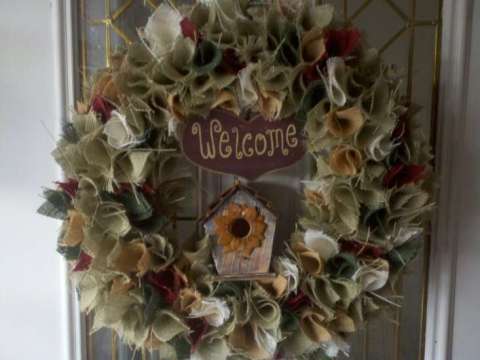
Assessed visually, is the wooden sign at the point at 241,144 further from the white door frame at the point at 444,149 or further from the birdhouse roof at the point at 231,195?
the white door frame at the point at 444,149

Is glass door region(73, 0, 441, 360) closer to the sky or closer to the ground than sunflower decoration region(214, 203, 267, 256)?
closer to the sky

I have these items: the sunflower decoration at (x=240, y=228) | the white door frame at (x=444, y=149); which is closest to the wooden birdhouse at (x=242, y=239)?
the sunflower decoration at (x=240, y=228)

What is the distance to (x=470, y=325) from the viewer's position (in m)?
0.94

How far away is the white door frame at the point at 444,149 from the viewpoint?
2.85ft

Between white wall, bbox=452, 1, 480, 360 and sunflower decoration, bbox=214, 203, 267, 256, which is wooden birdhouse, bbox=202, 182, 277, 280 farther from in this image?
white wall, bbox=452, 1, 480, 360

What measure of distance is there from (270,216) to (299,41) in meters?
0.29

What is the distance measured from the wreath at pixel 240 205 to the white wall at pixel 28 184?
16 cm

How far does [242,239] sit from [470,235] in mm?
462

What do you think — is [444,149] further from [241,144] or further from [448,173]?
[241,144]

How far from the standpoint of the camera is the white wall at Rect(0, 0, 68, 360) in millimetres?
893

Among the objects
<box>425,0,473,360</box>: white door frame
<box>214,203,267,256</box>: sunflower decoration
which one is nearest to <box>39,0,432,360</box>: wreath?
<box>214,203,267,256</box>: sunflower decoration

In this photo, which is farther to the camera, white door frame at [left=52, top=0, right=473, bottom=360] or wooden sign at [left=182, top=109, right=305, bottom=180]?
white door frame at [left=52, top=0, right=473, bottom=360]

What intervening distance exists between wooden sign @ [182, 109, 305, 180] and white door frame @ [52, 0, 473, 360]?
284 mm

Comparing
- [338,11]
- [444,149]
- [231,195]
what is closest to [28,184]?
[231,195]
